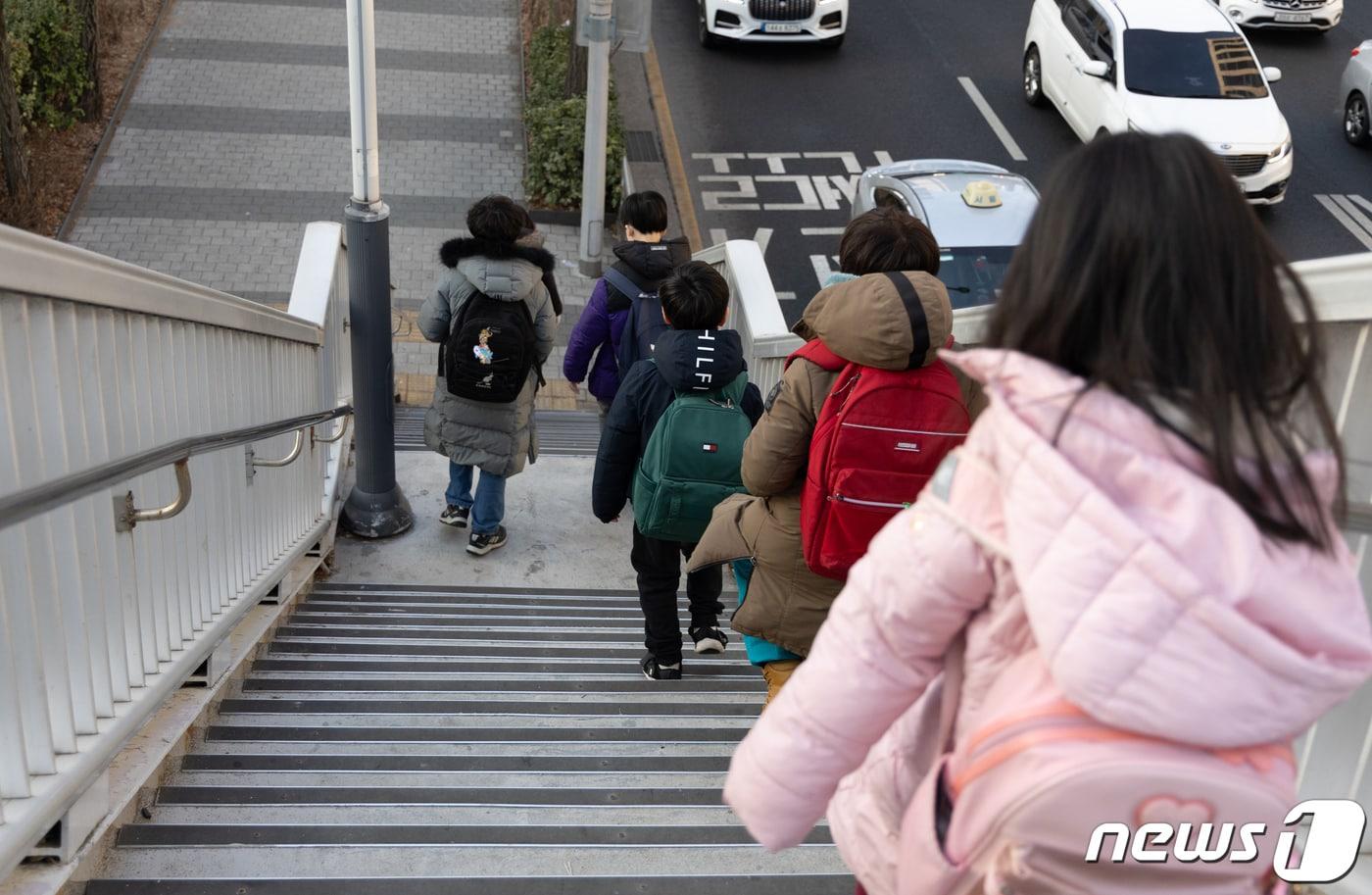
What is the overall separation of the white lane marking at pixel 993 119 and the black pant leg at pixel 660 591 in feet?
37.2

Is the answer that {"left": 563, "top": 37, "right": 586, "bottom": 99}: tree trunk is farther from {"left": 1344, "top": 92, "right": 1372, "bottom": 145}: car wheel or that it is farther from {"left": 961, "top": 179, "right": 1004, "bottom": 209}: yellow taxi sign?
{"left": 1344, "top": 92, "right": 1372, "bottom": 145}: car wheel

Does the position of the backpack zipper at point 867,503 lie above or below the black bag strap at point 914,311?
below

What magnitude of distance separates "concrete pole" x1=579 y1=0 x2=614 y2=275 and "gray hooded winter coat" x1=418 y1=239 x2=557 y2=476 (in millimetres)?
5912

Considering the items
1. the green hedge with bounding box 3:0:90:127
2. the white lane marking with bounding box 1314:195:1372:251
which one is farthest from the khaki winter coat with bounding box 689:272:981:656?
the green hedge with bounding box 3:0:90:127

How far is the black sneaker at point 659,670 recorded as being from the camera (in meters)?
5.06

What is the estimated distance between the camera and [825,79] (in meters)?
16.8

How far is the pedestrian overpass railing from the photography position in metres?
2.69

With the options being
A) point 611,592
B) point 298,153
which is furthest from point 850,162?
point 611,592

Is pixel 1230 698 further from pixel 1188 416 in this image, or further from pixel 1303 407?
pixel 1303 407

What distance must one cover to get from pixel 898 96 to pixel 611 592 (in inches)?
450

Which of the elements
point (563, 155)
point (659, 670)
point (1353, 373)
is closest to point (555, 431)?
point (659, 670)

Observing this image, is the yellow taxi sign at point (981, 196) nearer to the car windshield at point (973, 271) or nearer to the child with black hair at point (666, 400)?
the car windshield at point (973, 271)

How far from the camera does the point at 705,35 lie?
55.9 feet

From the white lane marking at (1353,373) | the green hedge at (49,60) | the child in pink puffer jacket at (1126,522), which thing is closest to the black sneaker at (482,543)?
the white lane marking at (1353,373)
